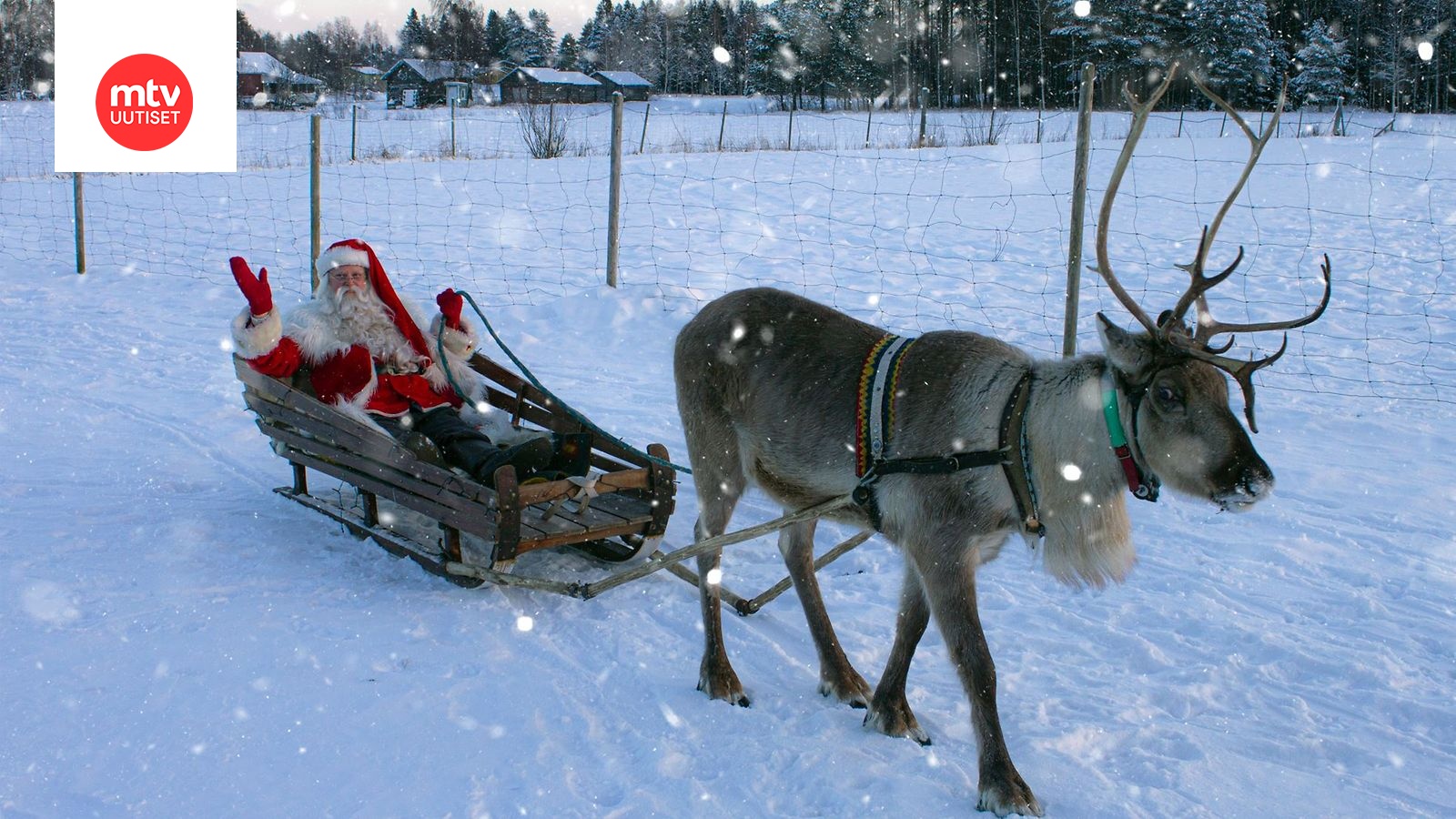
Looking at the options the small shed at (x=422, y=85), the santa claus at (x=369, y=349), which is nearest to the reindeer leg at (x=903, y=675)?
the santa claus at (x=369, y=349)

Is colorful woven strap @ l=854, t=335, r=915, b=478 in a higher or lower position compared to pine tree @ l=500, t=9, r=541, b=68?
lower

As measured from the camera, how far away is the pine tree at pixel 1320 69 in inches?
1401

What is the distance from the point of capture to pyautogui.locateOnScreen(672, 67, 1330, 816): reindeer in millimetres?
2873

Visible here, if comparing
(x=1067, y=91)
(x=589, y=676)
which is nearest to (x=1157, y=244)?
(x=589, y=676)

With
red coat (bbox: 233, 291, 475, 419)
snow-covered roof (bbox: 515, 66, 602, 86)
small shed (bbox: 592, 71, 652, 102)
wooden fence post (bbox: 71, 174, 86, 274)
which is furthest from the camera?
small shed (bbox: 592, 71, 652, 102)

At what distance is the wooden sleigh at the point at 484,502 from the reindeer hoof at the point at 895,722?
691mm

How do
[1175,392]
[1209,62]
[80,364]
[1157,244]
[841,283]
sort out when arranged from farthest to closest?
[1209,62], [1157,244], [841,283], [80,364], [1175,392]

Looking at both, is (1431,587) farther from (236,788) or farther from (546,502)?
(236,788)

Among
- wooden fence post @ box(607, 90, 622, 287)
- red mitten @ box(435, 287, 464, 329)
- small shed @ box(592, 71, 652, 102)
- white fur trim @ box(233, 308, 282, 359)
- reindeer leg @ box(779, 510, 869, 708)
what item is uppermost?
small shed @ box(592, 71, 652, 102)

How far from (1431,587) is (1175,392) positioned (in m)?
Result: 2.18

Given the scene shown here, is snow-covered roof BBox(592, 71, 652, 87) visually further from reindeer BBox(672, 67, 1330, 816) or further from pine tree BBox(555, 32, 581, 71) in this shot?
reindeer BBox(672, 67, 1330, 816)

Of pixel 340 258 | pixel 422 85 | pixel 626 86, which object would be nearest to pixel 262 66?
pixel 422 85

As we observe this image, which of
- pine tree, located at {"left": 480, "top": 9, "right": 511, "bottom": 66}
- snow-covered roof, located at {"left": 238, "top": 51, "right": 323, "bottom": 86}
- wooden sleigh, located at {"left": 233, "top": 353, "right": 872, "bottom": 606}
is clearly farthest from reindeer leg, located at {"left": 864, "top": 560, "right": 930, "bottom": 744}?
pine tree, located at {"left": 480, "top": 9, "right": 511, "bottom": 66}

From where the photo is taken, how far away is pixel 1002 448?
3.10 metres
